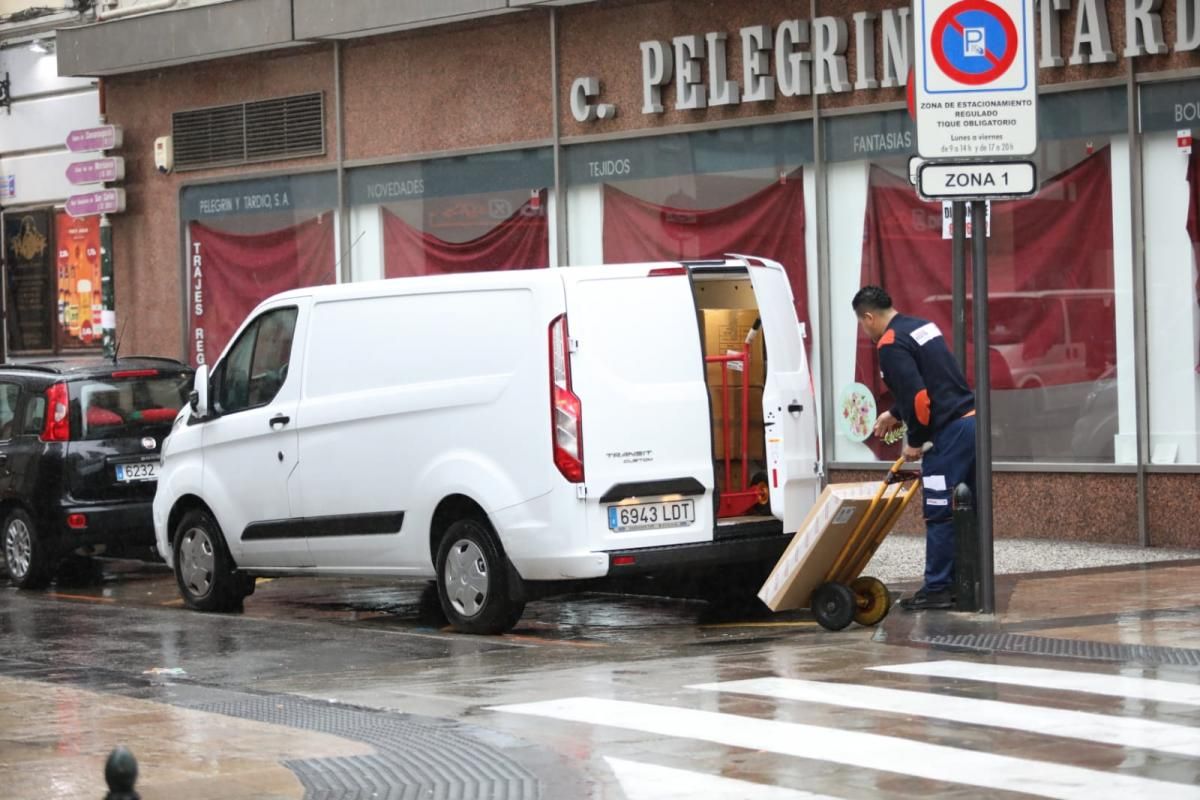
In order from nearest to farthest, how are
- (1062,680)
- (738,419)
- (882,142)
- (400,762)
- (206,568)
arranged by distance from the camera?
(400,762)
(1062,680)
(738,419)
(206,568)
(882,142)

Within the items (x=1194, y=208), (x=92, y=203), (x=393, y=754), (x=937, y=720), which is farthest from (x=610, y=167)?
(x=393, y=754)

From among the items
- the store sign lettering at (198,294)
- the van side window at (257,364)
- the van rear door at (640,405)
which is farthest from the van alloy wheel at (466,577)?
the store sign lettering at (198,294)

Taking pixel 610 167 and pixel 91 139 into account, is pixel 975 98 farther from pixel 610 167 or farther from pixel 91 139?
pixel 91 139

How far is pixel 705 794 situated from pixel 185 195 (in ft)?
→ 60.8

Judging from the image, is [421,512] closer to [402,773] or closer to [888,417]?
[888,417]

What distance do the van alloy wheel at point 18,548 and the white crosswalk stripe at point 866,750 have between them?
27.3 ft

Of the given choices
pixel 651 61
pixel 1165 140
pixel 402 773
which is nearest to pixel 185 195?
pixel 651 61

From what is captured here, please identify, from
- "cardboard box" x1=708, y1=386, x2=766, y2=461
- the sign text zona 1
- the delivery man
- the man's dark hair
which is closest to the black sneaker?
the delivery man

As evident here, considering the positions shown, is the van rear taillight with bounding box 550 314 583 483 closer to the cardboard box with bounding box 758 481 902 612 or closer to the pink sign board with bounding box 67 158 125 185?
the cardboard box with bounding box 758 481 902 612

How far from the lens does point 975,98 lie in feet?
36.5

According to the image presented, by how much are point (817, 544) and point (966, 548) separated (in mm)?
796

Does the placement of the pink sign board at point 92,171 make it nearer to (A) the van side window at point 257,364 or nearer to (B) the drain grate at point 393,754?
(A) the van side window at point 257,364

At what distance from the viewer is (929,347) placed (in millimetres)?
11758

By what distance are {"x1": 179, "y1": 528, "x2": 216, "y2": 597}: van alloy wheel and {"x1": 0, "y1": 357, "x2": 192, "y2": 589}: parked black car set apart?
6.15ft
